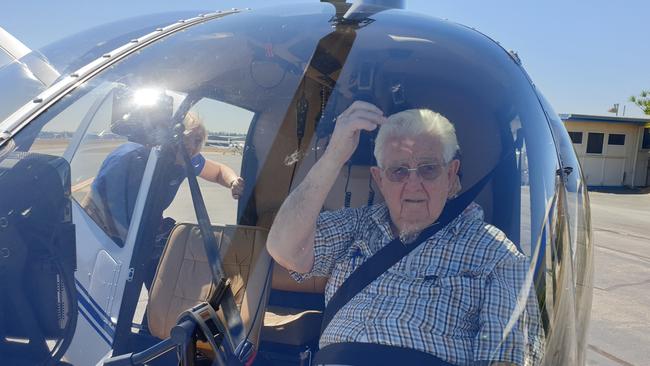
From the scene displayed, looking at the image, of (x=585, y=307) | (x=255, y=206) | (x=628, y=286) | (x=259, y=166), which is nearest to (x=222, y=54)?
(x=259, y=166)

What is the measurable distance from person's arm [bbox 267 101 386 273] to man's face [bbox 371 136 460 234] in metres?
0.10

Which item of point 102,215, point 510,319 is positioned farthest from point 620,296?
point 102,215

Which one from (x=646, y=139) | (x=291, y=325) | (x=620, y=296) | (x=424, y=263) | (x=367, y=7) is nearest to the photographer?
(x=424, y=263)

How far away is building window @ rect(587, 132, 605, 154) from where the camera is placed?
22.1 m

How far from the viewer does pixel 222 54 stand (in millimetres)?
1671

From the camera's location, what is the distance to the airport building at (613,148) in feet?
71.5

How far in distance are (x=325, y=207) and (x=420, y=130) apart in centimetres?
35

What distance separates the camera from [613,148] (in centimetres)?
2258

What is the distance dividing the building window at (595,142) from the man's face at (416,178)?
23580 millimetres

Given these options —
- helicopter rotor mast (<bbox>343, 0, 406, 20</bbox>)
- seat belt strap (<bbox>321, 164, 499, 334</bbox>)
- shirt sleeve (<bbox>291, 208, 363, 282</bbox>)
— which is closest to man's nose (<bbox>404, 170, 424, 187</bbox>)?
seat belt strap (<bbox>321, 164, 499, 334</bbox>)

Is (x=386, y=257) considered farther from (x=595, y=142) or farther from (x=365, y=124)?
(x=595, y=142)

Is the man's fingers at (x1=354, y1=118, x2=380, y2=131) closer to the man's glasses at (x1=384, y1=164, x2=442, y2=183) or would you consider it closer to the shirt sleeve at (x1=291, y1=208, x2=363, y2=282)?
the man's glasses at (x1=384, y1=164, x2=442, y2=183)

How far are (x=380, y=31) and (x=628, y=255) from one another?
303 inches

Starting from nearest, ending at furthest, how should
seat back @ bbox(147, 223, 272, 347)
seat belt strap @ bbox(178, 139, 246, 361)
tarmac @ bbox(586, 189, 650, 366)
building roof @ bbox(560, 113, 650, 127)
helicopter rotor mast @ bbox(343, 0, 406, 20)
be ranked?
seat belt strap @ bbox(178, 139, 246, 361) < seat back @ bbox(147, 223, 272, 347) < helicopter rotor mast @ bbox(343, 0, 406, 20) < tarmac @ bbox(586, 189, 650, 366) < building roof @ bbox(560, 113, 650, 127)
